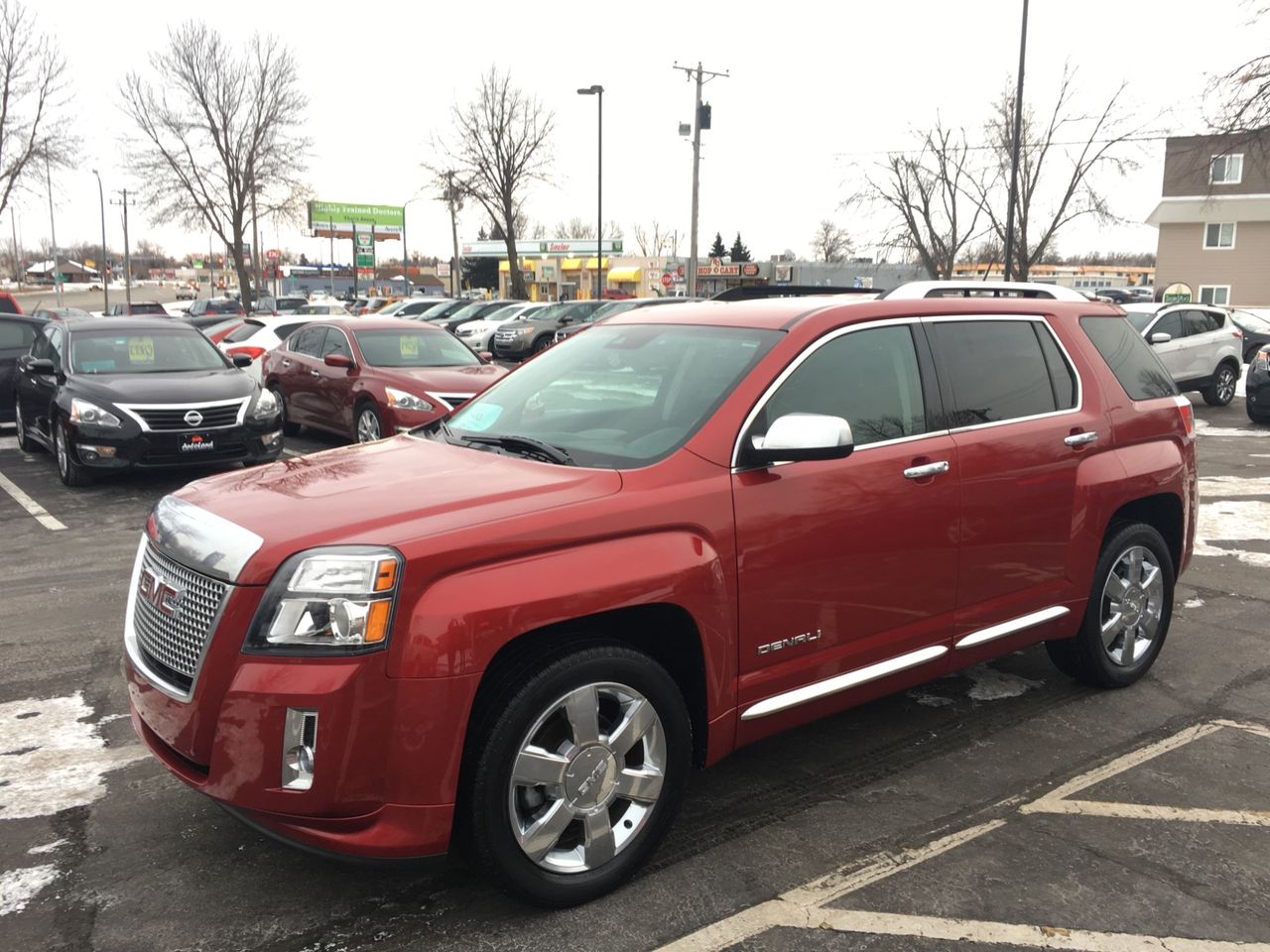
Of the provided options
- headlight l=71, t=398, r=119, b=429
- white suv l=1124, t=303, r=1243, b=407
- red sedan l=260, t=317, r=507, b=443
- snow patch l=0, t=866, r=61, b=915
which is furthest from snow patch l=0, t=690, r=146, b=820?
white suv l=1124, t=303, r=1243, b=407

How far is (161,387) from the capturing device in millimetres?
9172

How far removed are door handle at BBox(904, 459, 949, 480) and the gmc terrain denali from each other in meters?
0.03

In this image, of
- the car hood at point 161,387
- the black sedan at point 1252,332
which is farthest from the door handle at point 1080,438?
the black sedan at point 1252,332

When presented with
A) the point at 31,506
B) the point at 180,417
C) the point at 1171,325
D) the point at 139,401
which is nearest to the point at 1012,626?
the point at 180,417

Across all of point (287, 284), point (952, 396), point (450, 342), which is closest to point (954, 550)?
point (952, 396)

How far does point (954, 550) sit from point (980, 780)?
87 centimetres

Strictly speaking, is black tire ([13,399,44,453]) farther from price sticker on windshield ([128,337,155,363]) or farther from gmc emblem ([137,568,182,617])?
gmc emblem ([137,568,182,617])

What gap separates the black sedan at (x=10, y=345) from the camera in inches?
472

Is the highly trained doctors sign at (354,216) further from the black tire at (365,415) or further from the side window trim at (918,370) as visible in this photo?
the side window trim at (918,370)

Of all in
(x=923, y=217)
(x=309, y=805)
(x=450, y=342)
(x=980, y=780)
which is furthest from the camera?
(x=923, y=217)

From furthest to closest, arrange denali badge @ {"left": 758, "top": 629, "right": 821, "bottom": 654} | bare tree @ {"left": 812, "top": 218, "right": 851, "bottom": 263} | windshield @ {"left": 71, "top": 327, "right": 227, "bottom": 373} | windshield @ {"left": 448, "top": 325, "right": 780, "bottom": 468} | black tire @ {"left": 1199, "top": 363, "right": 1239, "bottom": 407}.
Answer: bare tree @ {"left": 812, "top": 218, "right": 851, "bottom": 263}
black tire @ {"left": 1199, "top": 363, "right": 1239, "bottom": 407}
windshield @ {"left": 71, "top": 327, "right": 227, "bottom": 373}
windshield @ {"left": 448, "top": 325, "right": 780, "bottom": 468}
denali badge @ {"left": 758, "top": 629, "right": 821, "bottom": 654}

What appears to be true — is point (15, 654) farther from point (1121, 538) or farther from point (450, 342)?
point (450, 342)

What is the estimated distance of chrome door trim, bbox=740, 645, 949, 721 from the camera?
322cm

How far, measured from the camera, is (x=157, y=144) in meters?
39.6
